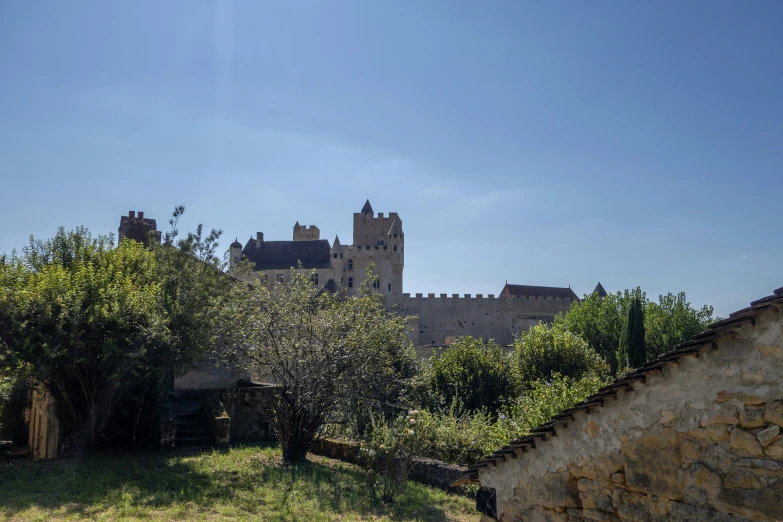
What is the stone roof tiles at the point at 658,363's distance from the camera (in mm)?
3549

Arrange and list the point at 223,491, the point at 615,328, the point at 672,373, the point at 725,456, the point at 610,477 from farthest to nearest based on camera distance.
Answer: the point at 615,328 < the point at 223,491 < the point at 610,477 < the point at 672,373 < the point at 725,456

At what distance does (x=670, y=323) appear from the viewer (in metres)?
30.4

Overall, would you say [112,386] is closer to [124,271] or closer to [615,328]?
[124,271]

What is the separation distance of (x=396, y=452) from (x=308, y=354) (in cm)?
280

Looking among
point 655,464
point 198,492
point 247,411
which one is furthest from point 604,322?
point 655,464

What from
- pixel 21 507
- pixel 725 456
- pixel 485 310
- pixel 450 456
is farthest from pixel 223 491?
pixel 485 310

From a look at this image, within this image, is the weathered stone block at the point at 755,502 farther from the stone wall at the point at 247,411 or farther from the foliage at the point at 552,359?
the foliage at the point at 552,359

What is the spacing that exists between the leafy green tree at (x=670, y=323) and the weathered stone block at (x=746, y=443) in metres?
27.2

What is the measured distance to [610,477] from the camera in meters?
4.38

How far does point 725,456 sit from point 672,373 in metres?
0.59

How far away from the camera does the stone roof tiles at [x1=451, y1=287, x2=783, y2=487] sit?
3.55 m

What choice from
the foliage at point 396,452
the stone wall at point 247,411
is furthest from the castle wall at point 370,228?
the foliage at point 396,452

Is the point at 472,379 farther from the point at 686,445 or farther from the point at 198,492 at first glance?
the point at 686,445

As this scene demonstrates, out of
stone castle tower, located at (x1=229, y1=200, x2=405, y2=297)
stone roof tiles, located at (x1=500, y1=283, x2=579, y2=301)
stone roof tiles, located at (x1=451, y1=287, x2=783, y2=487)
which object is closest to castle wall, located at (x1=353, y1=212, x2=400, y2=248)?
stone castle tower, located at (x1=229, y1=200, x2=405, y2=297)
